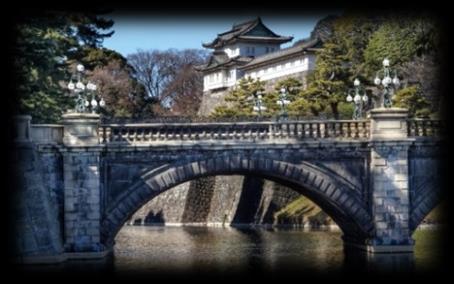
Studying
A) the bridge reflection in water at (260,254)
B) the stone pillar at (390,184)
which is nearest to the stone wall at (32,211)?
the bridge reflection in water at (260,254)

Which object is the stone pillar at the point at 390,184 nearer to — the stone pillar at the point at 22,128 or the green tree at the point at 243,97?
the stone pillar at the point at 22,128

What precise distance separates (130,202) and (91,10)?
49.6 ft

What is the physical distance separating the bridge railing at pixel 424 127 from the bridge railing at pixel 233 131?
163 cm

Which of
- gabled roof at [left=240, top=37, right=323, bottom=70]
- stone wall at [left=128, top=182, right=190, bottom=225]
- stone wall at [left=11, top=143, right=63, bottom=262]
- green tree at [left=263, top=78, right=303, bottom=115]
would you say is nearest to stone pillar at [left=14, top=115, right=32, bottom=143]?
stone wall at [left=11, top=143, right=63, bottom=262]

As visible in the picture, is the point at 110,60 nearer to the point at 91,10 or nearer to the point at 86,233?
the point at 86,233

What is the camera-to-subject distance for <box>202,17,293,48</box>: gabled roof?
3681 inches

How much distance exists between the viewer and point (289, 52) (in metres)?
81.8

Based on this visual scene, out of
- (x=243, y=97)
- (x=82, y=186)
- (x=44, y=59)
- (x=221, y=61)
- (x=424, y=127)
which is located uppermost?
(x=221, y=61)

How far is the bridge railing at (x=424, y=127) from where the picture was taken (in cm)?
3750

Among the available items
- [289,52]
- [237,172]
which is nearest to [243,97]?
[289,52]

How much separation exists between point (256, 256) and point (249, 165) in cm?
468

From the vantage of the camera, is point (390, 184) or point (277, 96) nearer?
point (390, 184)

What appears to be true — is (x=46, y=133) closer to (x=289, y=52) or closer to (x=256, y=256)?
(x=256, y=256)

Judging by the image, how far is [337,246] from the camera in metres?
42.3
